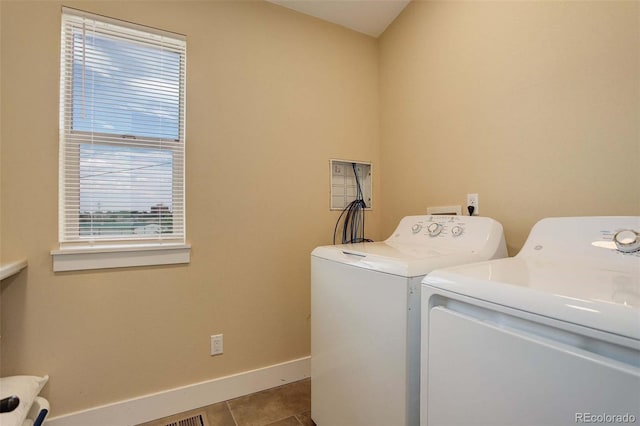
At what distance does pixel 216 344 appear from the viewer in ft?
5.49

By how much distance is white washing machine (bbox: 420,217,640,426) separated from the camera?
1.65ft

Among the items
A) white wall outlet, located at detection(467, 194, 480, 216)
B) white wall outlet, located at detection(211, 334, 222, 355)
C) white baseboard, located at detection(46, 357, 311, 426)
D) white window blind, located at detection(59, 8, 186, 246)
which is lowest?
white baseboard, located at detection(46, 357, 311, 426)

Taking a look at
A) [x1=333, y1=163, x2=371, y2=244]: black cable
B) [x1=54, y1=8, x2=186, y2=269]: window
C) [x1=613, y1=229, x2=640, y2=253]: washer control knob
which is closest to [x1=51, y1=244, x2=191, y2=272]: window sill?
[x1=54, y1=8, x2=186, y2=269]: window

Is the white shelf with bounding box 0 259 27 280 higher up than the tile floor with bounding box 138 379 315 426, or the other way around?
the white shelf with bounding box 0 259 27 280

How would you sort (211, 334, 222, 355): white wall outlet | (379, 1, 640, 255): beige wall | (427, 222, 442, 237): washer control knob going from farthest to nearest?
(211, 334, 222, 355): white wall outlet < (427, 222, 442, 237): washer control knob < (379, 1, 640, 255): beige wall

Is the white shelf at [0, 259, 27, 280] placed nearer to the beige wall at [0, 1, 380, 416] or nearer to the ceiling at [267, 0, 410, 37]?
the beige wall at [0, 1, 380, 416]

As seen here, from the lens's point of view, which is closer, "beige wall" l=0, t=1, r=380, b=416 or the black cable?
"beige wall" l=0, t=1, r=380, b=416

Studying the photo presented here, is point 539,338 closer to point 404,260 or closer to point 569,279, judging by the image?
point 569,279

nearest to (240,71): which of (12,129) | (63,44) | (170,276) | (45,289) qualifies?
(63,44)

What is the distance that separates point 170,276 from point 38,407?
0.74 m

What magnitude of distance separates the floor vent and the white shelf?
98 centimetres

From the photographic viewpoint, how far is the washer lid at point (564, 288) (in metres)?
0.51

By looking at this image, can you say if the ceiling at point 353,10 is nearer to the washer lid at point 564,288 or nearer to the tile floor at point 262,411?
the washer lid at point 564,288

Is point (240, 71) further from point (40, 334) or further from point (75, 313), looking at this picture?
point (40, 334)
